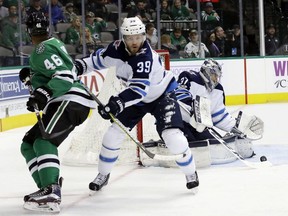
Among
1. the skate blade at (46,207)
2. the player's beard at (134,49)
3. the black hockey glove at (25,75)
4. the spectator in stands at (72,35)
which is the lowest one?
the skate blade at (46,207)

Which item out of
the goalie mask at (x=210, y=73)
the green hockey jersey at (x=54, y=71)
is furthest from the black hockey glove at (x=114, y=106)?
the goalie mask at (x=210, y=73)

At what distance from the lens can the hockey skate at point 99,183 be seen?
4.82 meters

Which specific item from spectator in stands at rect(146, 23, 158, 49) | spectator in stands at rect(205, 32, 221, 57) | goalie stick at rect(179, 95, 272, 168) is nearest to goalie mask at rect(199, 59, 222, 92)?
goalie stick at rect(179, 95, 272, 168)

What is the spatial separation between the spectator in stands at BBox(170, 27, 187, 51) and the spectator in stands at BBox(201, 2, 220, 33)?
14.3 inches

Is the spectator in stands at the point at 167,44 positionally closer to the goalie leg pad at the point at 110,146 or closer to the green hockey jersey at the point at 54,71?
the goalie leg pad at the point at 110,146

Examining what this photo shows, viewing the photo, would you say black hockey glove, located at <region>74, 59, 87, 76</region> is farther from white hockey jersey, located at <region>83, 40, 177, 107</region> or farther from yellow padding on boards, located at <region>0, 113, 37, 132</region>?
yellow padding on boards, located at <region>0, 113, 37, 132</region>

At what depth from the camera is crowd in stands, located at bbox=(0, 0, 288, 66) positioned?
11.3 meters

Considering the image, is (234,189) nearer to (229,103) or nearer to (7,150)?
(7,150)

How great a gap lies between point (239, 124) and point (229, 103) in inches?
187

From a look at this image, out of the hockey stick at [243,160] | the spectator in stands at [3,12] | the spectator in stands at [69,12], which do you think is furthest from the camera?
the spectator in stands at [69,12]

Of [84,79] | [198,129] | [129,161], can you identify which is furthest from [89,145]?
[84,79]

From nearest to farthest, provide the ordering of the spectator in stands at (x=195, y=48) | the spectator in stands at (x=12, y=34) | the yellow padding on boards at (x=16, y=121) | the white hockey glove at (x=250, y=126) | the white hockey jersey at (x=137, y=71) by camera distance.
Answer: the white hockey jersey at (x=137, y=71) < the white hockey glove at (x=250, y=126) < the yellow padding on boards at (x=16, y=121) < the spectator in stands at (x=12, y=34) < the spectator in stands at (x=195, y=48)

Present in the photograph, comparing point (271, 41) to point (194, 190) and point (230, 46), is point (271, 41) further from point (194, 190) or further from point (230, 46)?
point (194, 190)

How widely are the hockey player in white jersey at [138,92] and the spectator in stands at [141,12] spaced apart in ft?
22.8
